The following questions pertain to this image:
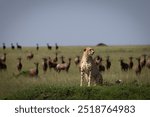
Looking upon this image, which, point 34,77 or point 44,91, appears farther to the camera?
point 34,77

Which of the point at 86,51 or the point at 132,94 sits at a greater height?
the point at 86,51

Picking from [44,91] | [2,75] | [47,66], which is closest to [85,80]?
[44,91]

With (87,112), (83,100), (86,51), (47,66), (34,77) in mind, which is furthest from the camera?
(47,66)

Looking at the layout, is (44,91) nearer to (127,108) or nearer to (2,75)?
(127,108)

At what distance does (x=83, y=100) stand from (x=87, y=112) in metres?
0.84

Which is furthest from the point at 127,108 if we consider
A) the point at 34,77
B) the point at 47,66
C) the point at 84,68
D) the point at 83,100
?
the point at 47,66

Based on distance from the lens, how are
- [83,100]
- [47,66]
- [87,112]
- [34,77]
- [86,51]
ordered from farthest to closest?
[47,66] → [34,77] → [86,51] → [83,100] → [87,112]

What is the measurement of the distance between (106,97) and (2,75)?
8275 mm

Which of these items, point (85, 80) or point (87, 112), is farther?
point (85, 80)

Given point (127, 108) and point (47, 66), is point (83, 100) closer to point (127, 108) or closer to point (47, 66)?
point (127, 108)

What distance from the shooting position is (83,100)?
39.0 ft

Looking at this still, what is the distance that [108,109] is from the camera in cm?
1127

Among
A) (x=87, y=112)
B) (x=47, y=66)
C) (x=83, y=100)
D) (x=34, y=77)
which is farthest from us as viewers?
(x=47, y=66)

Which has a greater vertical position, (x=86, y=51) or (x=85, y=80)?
(x=86, y=51)
